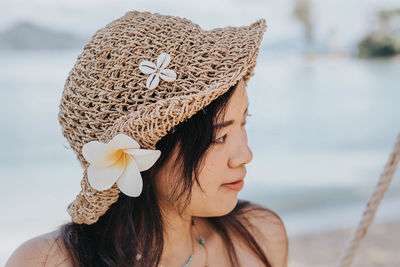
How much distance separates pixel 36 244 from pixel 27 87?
35.5ft

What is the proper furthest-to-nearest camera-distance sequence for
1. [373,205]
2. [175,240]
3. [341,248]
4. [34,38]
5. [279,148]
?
1. [34,38]
2. [279,148]
3. [341,248]
4. [373,205]
5. [175,240]

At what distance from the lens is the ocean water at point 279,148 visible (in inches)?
203

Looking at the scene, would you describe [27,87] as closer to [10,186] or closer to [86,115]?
[10,186]

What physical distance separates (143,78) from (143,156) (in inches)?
6.7

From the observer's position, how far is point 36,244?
1225mm

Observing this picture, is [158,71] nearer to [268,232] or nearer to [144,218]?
[144,218]

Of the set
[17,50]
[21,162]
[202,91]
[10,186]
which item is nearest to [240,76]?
[202,91]

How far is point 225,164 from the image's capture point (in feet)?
3.83

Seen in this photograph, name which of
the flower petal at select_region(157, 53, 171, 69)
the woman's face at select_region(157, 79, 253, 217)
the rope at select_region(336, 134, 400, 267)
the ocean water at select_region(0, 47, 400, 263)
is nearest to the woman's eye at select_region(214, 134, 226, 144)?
the woman's face at select_region(157, 79, 253, 217)

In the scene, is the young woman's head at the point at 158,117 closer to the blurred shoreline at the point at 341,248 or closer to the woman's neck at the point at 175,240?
the woman's neck at the point at 175,240

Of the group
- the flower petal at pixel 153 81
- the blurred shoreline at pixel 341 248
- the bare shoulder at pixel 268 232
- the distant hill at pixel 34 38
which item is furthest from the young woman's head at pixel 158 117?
the distant hill at pixel 34 38

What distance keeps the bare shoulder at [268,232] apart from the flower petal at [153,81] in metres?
0.67

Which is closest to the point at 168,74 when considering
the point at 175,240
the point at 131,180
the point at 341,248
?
the point at 131,180

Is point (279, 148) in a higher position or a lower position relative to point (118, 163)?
lower
